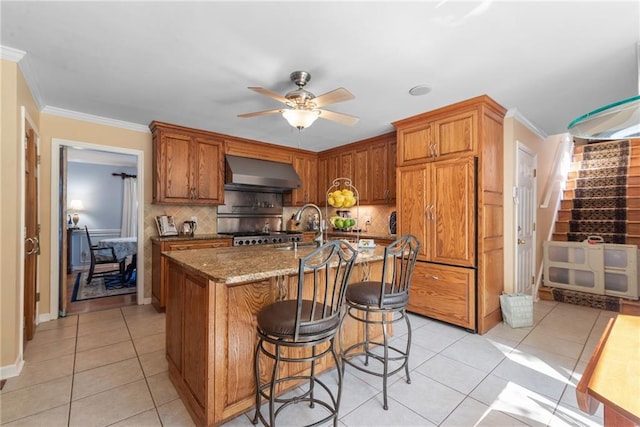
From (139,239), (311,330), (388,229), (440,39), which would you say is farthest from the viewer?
(388,229)

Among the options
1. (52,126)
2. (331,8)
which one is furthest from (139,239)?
(331,8)

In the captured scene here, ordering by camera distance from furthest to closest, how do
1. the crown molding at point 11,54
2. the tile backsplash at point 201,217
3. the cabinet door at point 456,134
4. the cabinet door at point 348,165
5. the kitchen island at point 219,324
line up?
the cabinet door at point 348,165 < the tile backsplash at point 201,217 < the cabinet door at point 456,134 < the crown molding at point 11,54 < the kitchen island at point 219,324

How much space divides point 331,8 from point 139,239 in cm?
365

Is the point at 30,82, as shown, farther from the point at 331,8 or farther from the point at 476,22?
the point at 476,22

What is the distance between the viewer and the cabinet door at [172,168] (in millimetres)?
3736

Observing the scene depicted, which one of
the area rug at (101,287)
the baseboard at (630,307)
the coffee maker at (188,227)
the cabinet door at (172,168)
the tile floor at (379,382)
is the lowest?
the area rug at (101,287)

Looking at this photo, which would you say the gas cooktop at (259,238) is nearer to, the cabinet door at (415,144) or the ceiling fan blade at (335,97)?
the cabinet door at (415,144)

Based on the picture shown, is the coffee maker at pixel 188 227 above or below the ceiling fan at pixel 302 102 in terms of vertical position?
below

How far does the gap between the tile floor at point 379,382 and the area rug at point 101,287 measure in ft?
4.21

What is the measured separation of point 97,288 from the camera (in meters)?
4.70

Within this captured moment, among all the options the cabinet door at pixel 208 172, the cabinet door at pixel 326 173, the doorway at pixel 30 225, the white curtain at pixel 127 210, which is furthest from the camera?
the white curtain at pixel 127 210

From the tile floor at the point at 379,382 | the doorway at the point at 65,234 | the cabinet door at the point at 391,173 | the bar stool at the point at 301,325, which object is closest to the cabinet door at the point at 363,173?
the cabinet door at the point at 391,173

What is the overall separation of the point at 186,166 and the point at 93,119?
3.84 ft

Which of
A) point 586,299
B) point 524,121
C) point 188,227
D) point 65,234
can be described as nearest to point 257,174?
point 188,227
